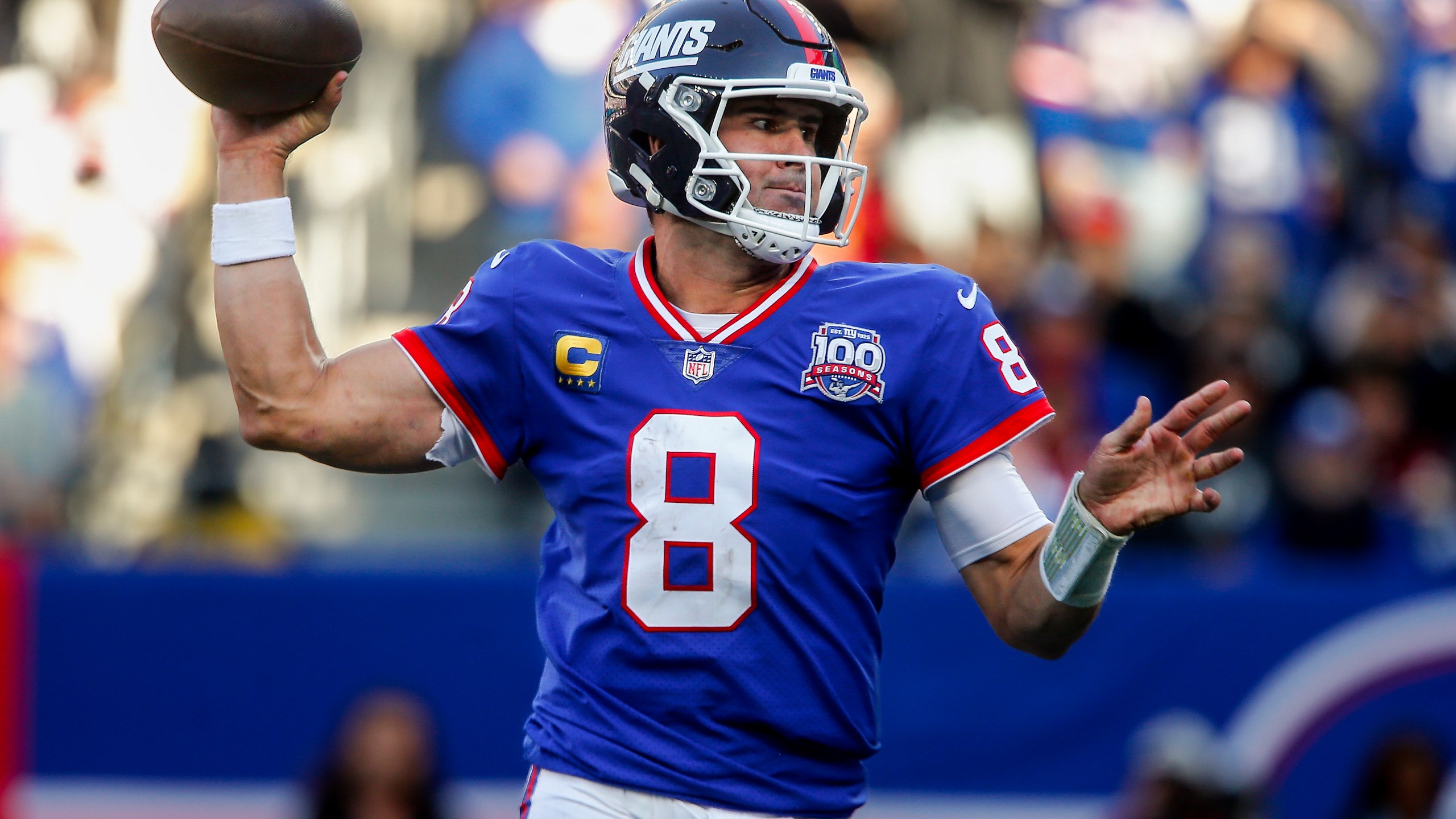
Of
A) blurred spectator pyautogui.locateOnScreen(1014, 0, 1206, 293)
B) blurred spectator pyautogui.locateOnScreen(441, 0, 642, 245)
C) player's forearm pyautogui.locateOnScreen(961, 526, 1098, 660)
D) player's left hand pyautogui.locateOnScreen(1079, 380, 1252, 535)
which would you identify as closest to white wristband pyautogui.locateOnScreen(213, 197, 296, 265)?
player's forearm pyautogui.locateOnScreen(961, 526, 1098, 660)

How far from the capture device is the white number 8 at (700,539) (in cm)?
281

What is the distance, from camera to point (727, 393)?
2867 millimetres

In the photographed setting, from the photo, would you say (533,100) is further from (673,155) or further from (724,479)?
(724,479)

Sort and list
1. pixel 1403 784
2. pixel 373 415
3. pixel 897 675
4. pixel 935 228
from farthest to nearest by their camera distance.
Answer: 1. pixel 935 228
2. pixel 897 675
3. pixel 1403 784
4. pixel 373 415

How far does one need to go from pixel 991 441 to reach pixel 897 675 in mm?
3552

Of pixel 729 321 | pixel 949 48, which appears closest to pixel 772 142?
pixel 729 321

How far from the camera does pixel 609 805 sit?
111 inches

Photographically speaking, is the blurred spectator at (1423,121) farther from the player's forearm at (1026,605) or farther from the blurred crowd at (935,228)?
the player's forearm at (1026,605)

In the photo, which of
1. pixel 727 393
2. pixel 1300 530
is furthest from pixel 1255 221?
pixel 727 393

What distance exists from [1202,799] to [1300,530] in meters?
1.73

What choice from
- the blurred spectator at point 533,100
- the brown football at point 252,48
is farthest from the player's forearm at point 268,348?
the blurred spectator at point 533,100

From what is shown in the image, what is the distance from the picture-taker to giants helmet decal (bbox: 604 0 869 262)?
2.99 m

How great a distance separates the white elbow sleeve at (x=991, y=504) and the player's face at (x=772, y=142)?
0.54 metres

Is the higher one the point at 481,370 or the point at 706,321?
the point at 706,321
